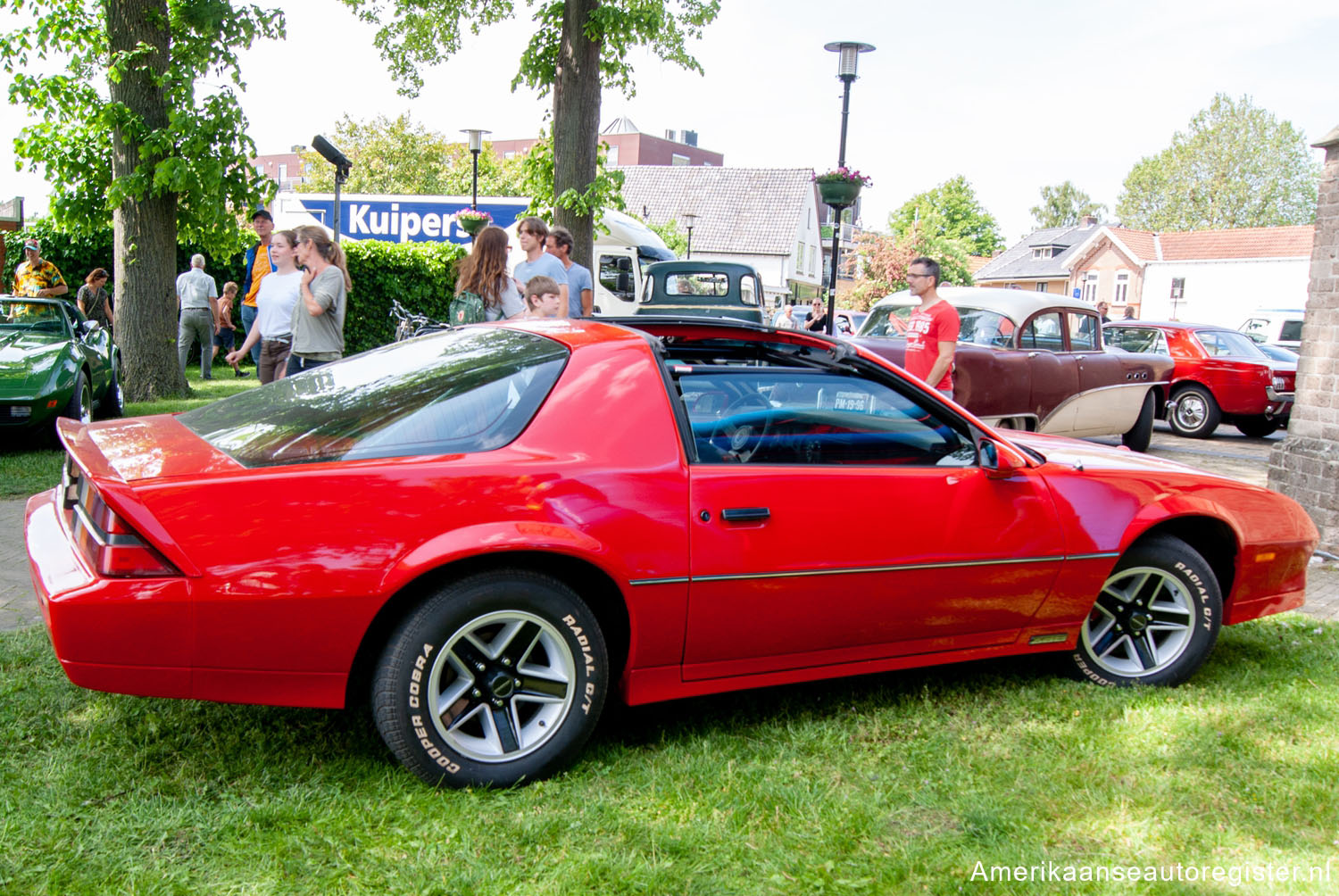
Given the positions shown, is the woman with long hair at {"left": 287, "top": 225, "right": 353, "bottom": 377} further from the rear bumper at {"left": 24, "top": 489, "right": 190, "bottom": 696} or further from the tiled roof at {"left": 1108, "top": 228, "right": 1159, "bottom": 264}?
the tiled roof at {"left": 1108, "top": 228, "right": 1159, "bottom": 264}

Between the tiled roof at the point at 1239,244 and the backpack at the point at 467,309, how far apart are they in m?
50.4

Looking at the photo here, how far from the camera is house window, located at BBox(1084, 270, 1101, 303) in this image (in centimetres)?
6191

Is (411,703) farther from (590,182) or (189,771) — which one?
(590,182)

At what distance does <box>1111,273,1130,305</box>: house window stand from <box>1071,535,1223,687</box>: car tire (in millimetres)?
60016

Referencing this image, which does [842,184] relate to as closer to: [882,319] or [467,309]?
[882,319]

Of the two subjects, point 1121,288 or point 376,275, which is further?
point 1121,288

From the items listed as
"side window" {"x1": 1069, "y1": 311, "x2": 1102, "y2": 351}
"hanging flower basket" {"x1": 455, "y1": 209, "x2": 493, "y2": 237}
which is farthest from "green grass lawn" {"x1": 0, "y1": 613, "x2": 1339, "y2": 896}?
"hanging flower basket" {"x1": 455, "y1": 209, "x2": 493, "y2": 237}

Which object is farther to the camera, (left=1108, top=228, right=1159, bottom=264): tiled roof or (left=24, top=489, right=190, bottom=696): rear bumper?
(left=1108, top=228, right=1159, bottom=264): tiled roof

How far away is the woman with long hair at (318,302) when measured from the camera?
21.6 feet

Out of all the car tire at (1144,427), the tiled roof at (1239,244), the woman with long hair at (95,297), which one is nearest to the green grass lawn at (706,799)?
the car tire at (1144,427)

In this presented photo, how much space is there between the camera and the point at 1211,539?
432 cm

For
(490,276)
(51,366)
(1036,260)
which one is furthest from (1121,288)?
(51,366)

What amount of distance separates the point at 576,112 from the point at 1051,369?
19.2 feet

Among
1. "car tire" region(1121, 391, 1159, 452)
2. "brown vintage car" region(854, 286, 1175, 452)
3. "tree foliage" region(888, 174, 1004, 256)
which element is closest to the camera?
"brown vintage car" region(854, 286, 1175, 452)
